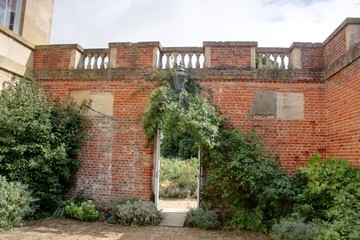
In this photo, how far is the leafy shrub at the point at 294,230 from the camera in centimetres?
501

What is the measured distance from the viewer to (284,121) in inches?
286

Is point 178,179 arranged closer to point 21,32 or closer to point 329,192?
point 329,192

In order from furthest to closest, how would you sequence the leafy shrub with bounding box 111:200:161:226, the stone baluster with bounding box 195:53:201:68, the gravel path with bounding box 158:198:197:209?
1. the gravel path with bounding box 158:198:197:209
2. the stone baluster with bounding box 195:53:201:68
3. the leafy shrub with bounding box 111:200:161:226

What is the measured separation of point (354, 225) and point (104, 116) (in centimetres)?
619

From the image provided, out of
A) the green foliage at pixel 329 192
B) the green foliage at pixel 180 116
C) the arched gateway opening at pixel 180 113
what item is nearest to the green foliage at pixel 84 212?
the arched gateway opening at pixel 180 113

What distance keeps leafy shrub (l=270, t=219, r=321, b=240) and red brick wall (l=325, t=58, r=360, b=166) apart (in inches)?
67.2

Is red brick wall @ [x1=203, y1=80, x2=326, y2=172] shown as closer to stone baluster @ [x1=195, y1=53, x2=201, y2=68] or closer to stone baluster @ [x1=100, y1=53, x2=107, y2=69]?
stone baluster @ [x1=195, y1=53, x2=201, y2=68]

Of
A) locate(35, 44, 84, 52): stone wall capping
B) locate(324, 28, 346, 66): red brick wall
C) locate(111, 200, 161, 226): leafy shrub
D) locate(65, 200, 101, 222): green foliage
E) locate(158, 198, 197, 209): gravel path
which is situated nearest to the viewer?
locate(324, 28, 346, 66): red brick wall

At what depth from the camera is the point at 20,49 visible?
7.80 meters

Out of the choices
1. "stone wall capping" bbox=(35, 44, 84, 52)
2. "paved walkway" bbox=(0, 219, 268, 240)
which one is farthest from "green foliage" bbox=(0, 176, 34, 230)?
"stone wall capping" bbox=(35, 44, 84, 52)

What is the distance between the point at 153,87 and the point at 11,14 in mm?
4997

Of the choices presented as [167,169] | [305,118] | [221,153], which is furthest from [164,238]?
[167,169]

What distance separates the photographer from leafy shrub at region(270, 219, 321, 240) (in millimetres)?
5008

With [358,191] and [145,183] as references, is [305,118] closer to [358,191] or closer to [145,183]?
[358,191]
